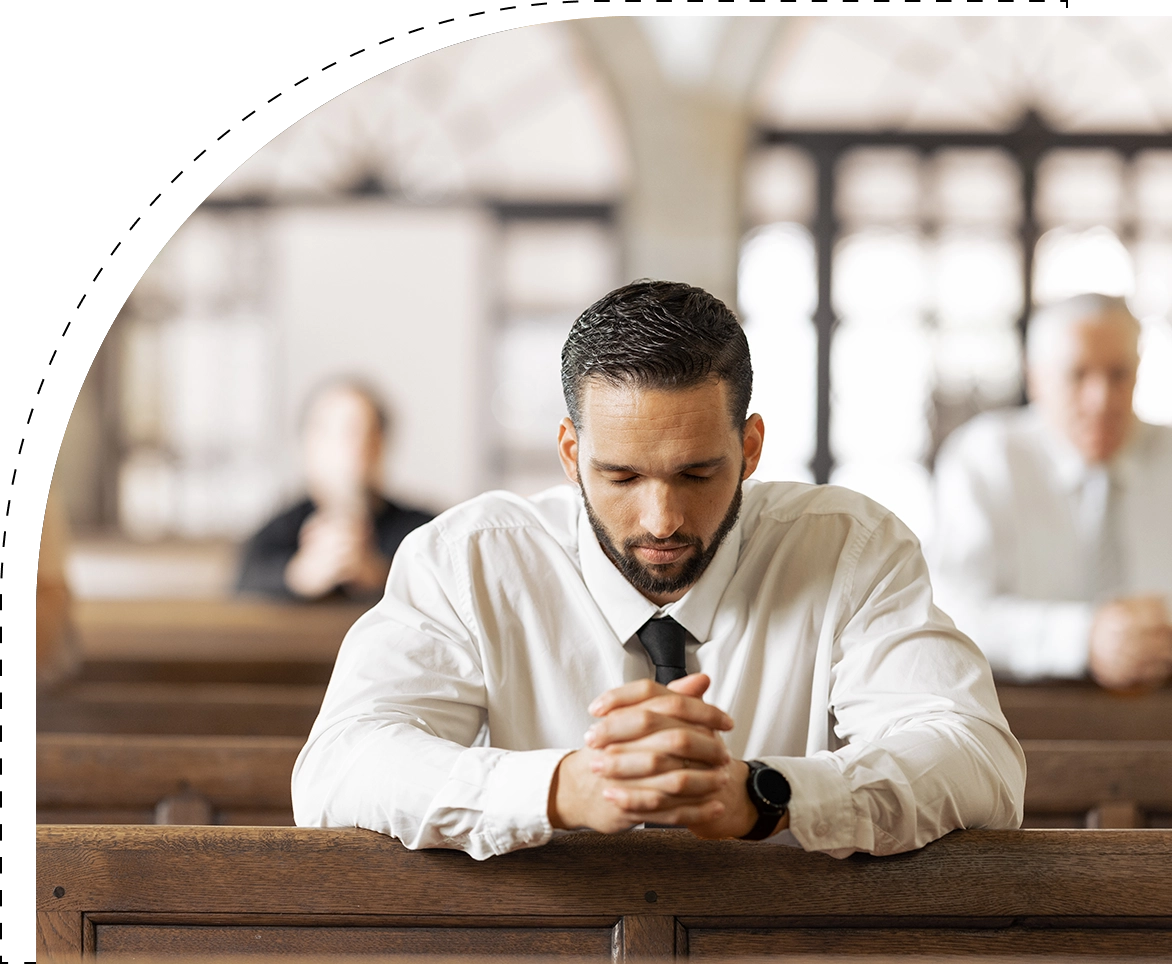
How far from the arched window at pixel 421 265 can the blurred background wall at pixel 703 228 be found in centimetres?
2

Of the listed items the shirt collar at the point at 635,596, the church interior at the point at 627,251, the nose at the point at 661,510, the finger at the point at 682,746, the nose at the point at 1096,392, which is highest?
the church interior at the point at 627,251

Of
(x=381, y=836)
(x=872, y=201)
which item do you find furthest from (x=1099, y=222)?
(x=381, y=836)

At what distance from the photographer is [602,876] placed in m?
1.61

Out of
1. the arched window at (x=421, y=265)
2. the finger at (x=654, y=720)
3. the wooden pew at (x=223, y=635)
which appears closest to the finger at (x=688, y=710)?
the finger at (x=654, y=720)

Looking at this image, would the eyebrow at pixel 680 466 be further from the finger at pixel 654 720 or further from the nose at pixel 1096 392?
the nose at pixel 1096 392

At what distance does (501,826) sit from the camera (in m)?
1.53

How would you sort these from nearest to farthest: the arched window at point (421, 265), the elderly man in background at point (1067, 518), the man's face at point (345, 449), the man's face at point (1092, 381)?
the elderly man in background at point (1067, 518) < the man's face at point (1092, 381) < the man's face at point (345, 449) < the arched window at point (421, 265)

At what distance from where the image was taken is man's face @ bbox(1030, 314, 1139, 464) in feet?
13.6

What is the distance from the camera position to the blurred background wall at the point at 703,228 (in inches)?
314

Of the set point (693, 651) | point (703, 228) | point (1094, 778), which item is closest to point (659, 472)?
point (693, 651)

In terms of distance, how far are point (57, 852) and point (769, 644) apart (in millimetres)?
1065

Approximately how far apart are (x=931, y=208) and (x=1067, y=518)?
4225 mm

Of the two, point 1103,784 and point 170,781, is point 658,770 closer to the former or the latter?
point 1103,784

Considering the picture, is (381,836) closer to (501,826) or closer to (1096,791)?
(501,826)
